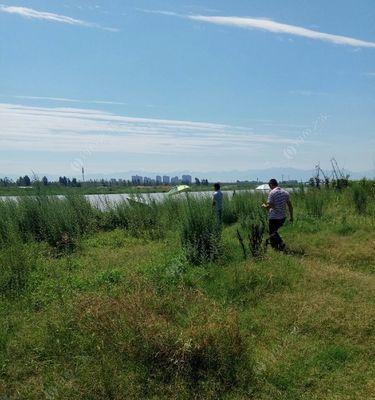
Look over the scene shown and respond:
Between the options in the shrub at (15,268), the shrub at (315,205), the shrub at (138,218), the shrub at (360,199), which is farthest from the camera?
the shrub at (360,199)

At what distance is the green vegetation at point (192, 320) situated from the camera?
14.8 ft

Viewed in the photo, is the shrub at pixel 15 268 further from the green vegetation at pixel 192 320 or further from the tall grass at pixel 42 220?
the tall grass at pixel 42 220

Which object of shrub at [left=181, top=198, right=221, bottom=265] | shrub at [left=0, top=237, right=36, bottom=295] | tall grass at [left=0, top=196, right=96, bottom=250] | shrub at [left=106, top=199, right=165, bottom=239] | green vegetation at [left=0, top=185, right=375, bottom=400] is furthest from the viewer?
shrub at [left=106, top=199, right=165, bottom=239]

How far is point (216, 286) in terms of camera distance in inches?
279

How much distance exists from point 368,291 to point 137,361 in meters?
3.95

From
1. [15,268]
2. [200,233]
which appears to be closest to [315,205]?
[200,233]

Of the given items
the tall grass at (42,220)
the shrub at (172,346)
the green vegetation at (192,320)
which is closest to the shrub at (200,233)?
the green vegetation at (192,320)

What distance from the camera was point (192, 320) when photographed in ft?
16.7

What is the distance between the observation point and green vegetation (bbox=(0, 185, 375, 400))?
14.8ft

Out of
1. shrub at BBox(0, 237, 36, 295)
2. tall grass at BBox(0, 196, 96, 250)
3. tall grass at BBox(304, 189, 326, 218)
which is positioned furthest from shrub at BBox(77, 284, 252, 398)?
tall grass at BBox(304, 189, 326, 218)

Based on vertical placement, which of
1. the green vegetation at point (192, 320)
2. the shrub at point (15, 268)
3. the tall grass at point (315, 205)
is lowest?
the green vegetation at point (192, 320)

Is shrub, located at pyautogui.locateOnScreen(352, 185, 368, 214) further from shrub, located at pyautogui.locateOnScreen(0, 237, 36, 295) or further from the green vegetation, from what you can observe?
shrub, located at pyautogui.locateOnScreen(0, 237, 36, 295)

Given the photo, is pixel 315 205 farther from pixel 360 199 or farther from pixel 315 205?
pixel 360 199

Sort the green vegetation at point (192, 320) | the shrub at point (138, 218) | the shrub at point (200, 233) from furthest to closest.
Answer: the shrub at point (138, 218) < the shrub at point (200, 233) < the green vegetation at point (192, 320)
